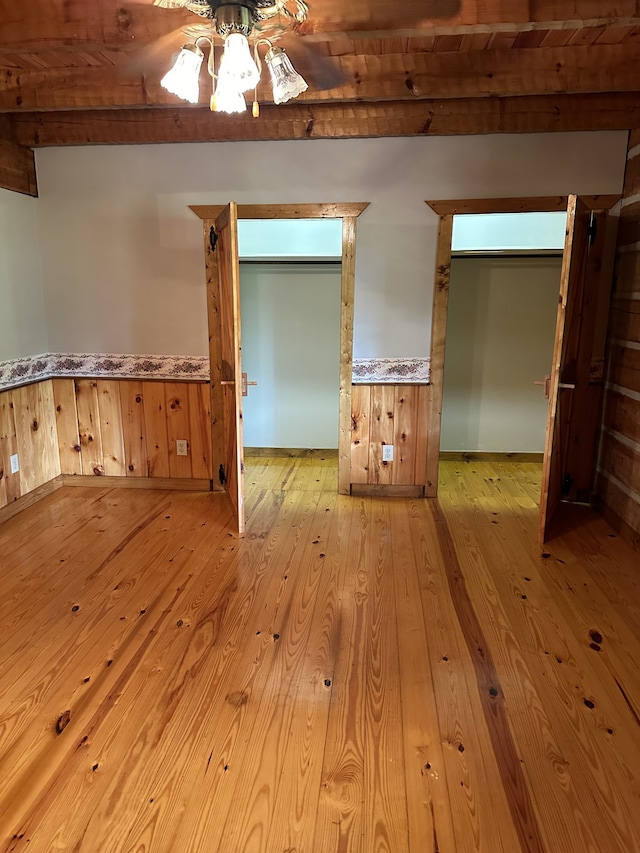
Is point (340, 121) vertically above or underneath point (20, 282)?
above

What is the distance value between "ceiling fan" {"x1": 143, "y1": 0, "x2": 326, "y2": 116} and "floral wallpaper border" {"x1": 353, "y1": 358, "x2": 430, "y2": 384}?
2048 millimetres

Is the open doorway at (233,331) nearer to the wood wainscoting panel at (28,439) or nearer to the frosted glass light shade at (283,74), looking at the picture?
the frosted glass light shade at (283,74)

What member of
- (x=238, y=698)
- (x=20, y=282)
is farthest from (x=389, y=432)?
(x=20, y=282)

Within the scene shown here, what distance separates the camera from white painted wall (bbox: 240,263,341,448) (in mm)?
4789

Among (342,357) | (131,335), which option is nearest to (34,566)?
(131,335)

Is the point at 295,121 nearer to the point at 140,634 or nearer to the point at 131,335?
the point at 131,335

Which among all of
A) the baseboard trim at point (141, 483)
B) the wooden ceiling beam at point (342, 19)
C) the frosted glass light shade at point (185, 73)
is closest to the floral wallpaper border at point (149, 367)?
the baseboard trim at point (141, 483)

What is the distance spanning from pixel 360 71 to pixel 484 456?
3.29 m

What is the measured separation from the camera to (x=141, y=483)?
13.8 feet

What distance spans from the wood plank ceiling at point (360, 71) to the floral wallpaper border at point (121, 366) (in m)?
1.41

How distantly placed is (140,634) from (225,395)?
1.93 meters

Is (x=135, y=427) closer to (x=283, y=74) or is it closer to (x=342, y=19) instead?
(x=283, y=74)

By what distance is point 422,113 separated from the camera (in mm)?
3426

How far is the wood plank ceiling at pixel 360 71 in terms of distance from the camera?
2096 mm
